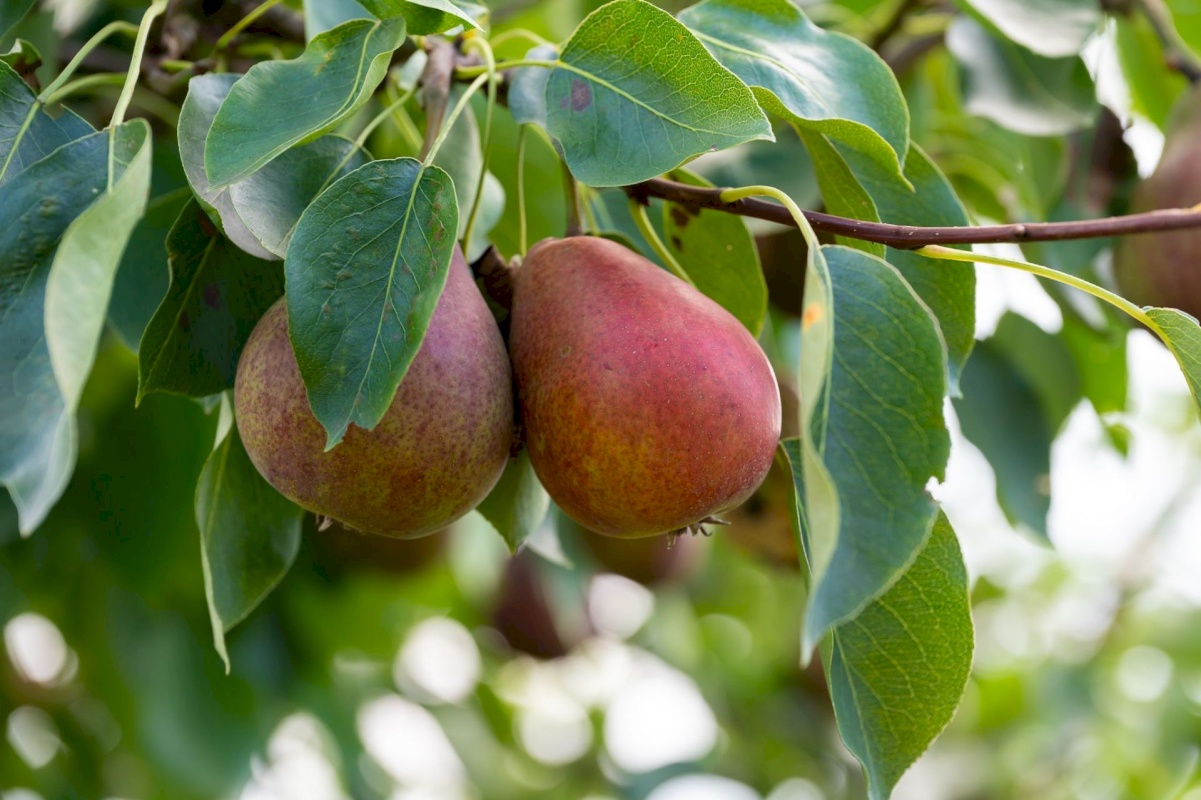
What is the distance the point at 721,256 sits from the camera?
34.7 inches

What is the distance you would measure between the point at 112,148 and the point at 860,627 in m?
0.51

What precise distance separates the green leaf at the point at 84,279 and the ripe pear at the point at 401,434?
0.16 metres

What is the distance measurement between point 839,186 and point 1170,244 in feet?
1.67

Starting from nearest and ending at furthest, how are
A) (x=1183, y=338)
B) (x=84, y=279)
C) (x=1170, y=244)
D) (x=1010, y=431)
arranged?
(x=84, y=279) < (x=1183, y=338) < (x=1170, y=244) < (x=1010, y=431)

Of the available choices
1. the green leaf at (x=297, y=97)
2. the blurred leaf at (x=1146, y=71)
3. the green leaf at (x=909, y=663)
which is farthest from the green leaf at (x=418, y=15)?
the blurred leaf at (x=1146, y=71)

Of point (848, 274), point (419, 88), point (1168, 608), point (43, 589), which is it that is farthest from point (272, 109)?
point (1168, 608)

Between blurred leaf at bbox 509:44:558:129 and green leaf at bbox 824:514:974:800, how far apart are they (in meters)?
0.37

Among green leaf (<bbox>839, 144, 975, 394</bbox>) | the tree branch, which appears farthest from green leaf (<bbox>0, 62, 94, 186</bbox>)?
green leaf (<bbox>839, 144, 975, 394</bbox>)

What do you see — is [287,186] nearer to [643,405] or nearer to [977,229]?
[643,405]

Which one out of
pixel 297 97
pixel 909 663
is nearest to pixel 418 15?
pixel 297 97

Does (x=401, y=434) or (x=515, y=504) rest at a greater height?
(x=401, y=434)

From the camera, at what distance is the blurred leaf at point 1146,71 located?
1423 millimetres

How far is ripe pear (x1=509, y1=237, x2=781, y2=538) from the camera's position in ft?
2.11

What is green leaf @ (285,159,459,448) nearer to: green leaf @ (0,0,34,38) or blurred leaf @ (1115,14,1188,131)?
green leaf @ (0,0,34,38)
